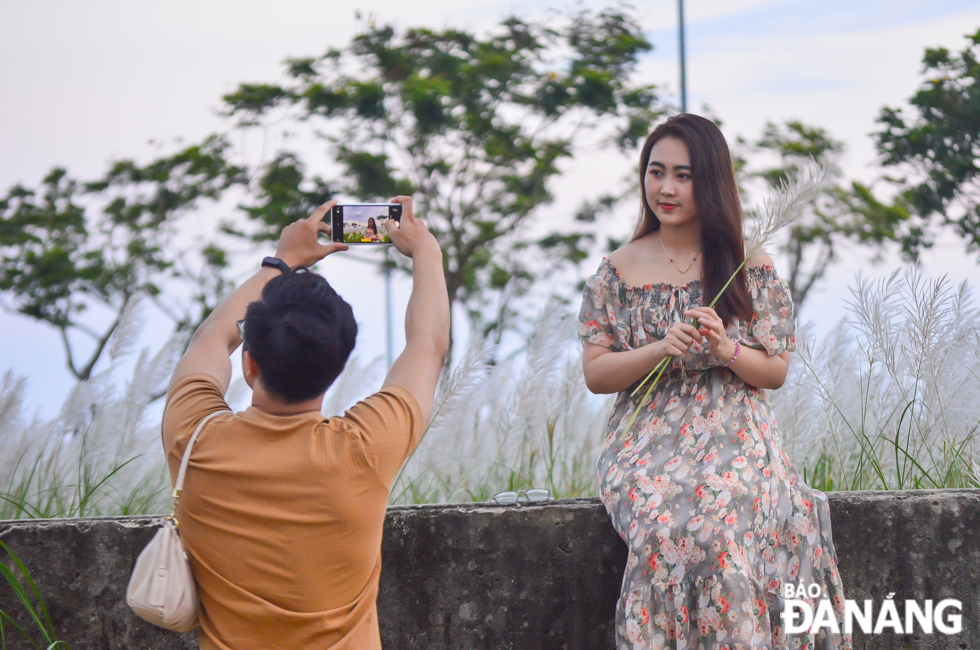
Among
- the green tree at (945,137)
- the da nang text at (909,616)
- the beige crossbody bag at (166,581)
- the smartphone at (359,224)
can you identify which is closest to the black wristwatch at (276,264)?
the smartphone at (359,224)

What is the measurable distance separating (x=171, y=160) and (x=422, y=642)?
1274 cm

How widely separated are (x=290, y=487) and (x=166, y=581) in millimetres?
239

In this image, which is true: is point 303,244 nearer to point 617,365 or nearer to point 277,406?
point 277,406

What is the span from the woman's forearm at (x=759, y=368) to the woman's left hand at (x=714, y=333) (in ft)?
0.20

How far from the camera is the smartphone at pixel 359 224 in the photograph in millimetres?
1954

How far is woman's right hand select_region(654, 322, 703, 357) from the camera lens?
214cm

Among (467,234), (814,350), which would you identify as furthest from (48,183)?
(814,350)

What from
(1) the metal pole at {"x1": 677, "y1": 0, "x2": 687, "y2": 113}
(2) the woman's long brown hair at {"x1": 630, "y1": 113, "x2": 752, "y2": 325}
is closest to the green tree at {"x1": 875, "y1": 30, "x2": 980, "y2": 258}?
(1) the metal pole at {"x1": 677, "y1": 0, "x2": 687, "y2": 113}

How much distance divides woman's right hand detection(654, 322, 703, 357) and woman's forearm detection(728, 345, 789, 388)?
0.70 feet

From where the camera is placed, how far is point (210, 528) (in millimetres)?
1463

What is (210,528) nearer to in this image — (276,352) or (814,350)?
(276,352)

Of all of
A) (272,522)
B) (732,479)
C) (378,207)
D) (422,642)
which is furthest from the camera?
(422,642)

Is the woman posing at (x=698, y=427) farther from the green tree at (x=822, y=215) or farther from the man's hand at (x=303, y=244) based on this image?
the green tree at (x=822, y=215)

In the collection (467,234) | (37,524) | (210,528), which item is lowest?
(37,524)
